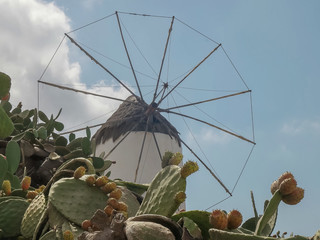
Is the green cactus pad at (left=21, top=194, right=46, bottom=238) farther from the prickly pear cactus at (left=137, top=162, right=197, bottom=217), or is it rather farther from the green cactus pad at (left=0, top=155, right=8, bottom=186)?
the green cactus pad at (left=0, top=155, right=8, bottom=186)

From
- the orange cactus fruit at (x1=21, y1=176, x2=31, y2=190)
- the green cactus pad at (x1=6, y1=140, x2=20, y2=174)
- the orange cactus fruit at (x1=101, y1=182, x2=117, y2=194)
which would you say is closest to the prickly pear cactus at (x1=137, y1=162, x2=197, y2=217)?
the orange cactus fruit at (x1=101, y1=182, x2=117, y2=194)

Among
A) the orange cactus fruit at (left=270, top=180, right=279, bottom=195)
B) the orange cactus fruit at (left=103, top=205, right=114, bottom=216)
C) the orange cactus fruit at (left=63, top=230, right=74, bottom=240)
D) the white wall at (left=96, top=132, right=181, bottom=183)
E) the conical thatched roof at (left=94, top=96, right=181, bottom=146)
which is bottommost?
the orange cactus fruit at (left=63, top=230, right=74, bottom=240)

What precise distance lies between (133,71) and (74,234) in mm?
17410

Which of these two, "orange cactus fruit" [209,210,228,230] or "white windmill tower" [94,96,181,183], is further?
"white windmill tower" [94,96,181,183]

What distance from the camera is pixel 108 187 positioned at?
132 cm

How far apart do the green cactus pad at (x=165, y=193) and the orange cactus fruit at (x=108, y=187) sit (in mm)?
115

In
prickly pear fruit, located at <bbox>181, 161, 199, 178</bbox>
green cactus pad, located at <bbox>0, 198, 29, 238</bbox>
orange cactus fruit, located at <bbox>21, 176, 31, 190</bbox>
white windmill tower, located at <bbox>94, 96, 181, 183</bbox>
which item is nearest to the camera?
prickly pear fruit, located at <bbox>181, 161, 199, 178</bbox>

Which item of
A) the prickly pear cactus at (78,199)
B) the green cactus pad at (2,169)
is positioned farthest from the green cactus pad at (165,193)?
the green cactus pad at (2,169)

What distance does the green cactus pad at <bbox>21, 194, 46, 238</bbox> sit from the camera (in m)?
1.37

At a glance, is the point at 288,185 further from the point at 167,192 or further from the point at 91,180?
the point at 91,180

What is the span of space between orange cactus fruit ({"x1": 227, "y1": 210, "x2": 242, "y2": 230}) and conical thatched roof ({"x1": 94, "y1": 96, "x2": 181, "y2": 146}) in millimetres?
13464

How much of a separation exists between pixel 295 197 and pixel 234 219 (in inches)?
7.9

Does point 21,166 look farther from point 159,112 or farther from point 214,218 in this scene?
point 159,112

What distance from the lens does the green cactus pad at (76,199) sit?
4.17 ft
